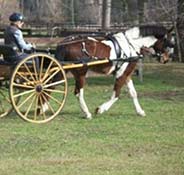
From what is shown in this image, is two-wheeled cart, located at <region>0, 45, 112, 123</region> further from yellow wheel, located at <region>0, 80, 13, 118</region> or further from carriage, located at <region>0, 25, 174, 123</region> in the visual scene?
yellow wheel, located at <region>0, 80, 13, 118</region>

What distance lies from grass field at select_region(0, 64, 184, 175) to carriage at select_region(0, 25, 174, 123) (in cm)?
32

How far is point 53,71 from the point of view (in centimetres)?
1087

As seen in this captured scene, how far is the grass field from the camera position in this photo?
7.61 m

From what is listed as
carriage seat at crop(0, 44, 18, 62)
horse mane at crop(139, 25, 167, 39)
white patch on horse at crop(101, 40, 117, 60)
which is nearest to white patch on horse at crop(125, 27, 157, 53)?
horse mane at crop(139, 25, 167, 39)

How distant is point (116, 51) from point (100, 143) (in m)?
3.13

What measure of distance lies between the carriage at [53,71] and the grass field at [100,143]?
0.32m

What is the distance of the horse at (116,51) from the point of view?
11508 mm

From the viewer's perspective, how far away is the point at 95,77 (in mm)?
21688

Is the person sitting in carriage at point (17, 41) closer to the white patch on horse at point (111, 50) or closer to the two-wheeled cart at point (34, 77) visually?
the two-wheeled cart at point (34, 77)

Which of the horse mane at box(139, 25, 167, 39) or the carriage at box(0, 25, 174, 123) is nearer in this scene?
the carriage at box(0, 25, 174, 123)

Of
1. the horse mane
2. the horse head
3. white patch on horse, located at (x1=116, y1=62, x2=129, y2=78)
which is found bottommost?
white patch on horse, located at (x1=116, y1=62, x2=129, y2=78)

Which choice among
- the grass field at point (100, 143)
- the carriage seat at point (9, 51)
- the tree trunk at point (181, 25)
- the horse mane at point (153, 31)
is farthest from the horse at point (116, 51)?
the tree trunk at point (181, 25)

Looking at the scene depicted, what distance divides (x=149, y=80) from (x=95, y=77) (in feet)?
7.66

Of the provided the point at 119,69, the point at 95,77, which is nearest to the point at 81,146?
the point at 119,69
